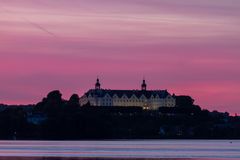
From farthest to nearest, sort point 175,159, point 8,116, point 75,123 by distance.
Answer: point 8,116
point 75,123
point 175,159

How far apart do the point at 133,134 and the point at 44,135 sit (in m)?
20.3

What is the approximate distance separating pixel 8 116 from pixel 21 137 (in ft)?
24.4

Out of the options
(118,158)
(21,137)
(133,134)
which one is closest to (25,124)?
(21,137)

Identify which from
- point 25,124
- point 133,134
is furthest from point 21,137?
point 133,134

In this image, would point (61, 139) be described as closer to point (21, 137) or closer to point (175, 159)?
point (21, 137)

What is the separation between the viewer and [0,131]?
17950 centimetres

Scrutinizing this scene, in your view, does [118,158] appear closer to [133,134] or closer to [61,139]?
[61,139]

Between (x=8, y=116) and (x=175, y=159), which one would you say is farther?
(x=8, y=116)

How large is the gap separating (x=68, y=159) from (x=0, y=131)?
86.8 meters

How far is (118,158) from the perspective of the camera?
9662 centimetres

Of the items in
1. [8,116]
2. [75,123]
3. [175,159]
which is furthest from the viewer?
[8,116]

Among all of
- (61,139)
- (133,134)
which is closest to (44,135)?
(61,139)

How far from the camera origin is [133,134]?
196500 mm

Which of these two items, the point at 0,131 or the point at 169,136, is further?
the point at 169,136
